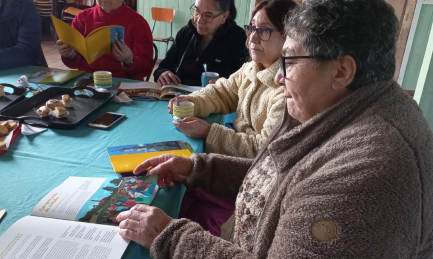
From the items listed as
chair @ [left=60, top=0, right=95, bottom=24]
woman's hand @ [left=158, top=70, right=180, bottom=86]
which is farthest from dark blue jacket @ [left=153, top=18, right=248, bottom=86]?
chair @ [left=60, top=0, right=95, bottom=24]

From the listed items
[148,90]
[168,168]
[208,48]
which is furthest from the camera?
[208,48]

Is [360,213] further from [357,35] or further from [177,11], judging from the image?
[177,11]

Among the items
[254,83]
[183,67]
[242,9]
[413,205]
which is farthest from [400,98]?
[242,9]

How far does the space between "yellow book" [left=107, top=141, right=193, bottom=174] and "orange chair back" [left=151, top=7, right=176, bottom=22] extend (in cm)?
432

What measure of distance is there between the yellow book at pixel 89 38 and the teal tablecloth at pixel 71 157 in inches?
20.2

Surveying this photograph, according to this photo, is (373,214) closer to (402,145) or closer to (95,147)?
(402,145)

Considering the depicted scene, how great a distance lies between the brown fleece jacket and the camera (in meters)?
0.55

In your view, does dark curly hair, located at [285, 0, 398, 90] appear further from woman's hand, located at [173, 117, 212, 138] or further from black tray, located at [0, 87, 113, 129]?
black tray, located at [0, 87, 113, 129]

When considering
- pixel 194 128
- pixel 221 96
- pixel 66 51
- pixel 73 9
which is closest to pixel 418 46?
pixel 221 96

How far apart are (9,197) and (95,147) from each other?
0.36 metres

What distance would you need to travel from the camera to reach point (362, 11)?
66 centimetres

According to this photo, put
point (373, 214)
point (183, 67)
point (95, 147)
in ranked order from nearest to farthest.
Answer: point (373, 214) → point (95, 147) → point (183, 67)

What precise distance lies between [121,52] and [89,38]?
27 cm

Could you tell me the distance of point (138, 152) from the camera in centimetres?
117
